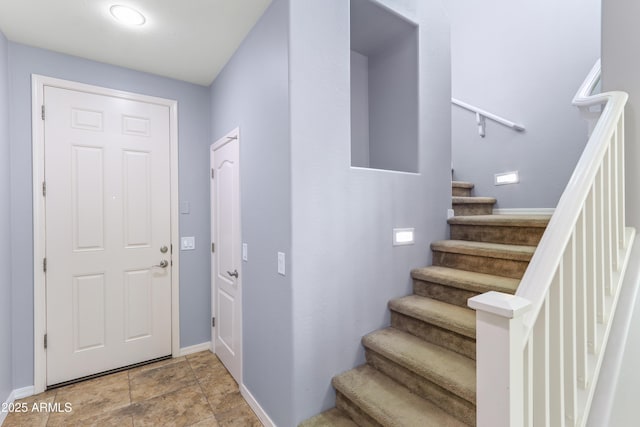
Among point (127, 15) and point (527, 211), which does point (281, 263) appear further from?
point (527, 211)

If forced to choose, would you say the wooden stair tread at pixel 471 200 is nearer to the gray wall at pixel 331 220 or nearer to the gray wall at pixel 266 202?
the gray wall at pixel 331 220

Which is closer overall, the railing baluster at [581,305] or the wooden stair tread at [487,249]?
the railing baluster at [581,305]

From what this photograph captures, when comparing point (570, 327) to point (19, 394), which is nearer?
point (570, 327)

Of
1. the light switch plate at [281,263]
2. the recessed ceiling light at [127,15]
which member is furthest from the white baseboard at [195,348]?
the recessed ceiling light at [127,15]

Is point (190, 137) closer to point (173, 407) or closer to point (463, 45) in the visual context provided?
point (173, 407)

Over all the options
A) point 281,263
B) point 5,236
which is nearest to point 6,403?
point 5,236

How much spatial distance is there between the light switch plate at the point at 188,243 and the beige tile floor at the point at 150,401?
3.47 ft

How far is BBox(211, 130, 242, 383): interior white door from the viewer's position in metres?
2.39

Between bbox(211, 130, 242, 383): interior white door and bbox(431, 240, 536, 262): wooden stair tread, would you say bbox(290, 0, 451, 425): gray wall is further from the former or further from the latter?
bbox(211, 130, 242, 383): interior white door

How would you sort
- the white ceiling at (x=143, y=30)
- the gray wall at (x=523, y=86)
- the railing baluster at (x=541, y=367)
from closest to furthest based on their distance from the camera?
the railing baluster at (x=541, y=367), the white ceiling at (x=143, y=30), the gray wall at (x=523, y=86)

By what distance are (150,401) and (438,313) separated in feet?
6.99

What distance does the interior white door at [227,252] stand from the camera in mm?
2395

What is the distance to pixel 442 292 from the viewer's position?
2.06m

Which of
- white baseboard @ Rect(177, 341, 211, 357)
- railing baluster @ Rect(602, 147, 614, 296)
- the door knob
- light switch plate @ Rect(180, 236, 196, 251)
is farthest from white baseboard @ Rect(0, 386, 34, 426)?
railing baluster @ Rect(602, 147, 614, 296)
